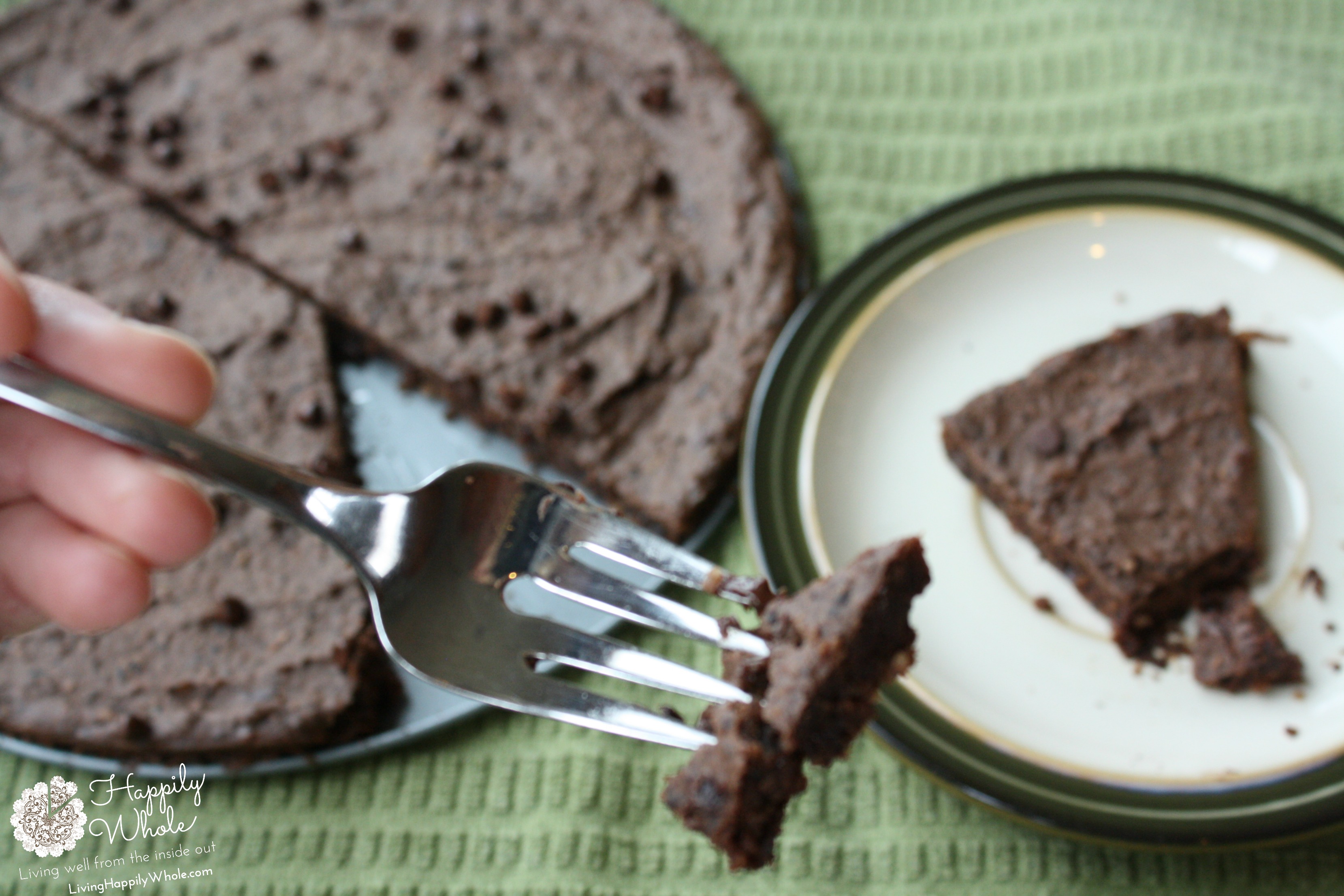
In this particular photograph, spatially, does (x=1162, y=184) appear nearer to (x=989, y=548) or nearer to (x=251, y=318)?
(x=989, y=548)

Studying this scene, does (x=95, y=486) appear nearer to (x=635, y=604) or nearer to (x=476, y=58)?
(x=635, y=604)

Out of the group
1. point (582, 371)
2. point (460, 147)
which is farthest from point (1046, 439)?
point (460, 147)

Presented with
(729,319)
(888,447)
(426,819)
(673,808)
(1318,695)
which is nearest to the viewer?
(673,808)

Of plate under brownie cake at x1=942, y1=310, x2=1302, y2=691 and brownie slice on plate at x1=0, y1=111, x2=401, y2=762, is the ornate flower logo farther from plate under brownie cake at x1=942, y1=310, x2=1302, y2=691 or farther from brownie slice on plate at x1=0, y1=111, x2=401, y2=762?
plate under brownie cake at x1=942, y1=310, x2=1302, y2=691

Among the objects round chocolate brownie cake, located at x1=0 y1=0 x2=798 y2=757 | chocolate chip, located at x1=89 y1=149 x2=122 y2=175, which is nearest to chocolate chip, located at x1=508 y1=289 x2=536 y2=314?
round chocolate brownie cake, located at x1=0 y1=0 x2=798 y2=757

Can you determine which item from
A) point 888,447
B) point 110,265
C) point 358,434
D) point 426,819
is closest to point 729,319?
point 888,447

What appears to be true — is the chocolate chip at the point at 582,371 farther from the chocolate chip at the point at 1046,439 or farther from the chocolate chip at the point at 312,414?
the chocolate chip at the point at 1046,439
